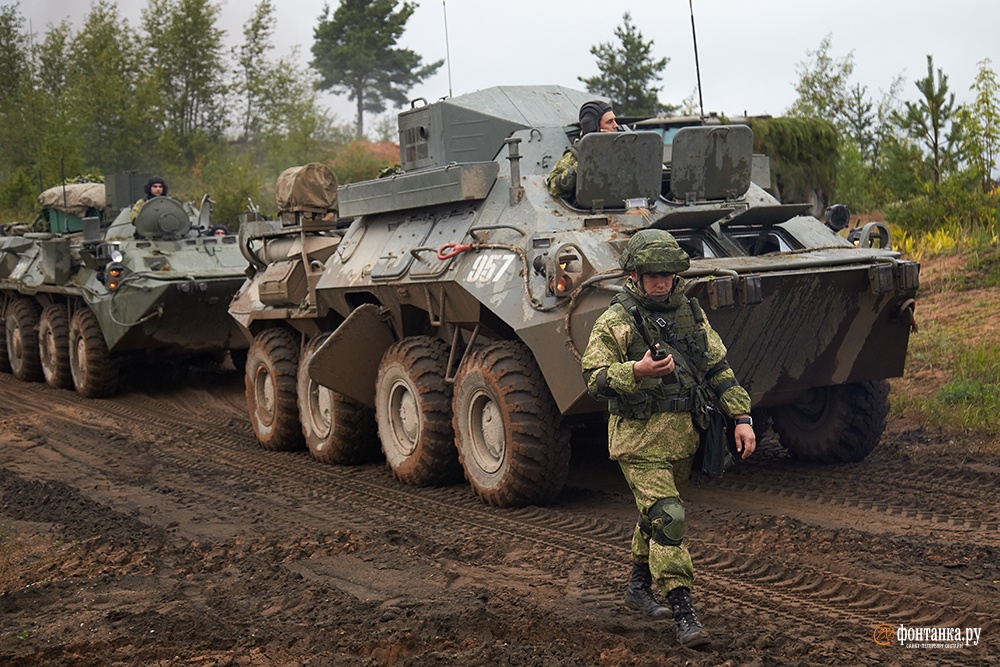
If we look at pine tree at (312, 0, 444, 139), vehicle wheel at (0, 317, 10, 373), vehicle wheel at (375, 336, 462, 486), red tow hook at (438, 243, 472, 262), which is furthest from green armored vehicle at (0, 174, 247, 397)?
pine tree at (312, 0, 444, 139)

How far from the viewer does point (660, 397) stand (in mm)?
4891

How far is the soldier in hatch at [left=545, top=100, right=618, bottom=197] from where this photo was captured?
304 inches

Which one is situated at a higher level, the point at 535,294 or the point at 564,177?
the point at 564,177

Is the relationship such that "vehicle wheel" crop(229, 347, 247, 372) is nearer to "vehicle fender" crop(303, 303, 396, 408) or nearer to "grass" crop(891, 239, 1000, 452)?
"vehicle fender" crop(303, 303, 396, 408)

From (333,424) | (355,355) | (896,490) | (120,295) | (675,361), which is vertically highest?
(120,295)

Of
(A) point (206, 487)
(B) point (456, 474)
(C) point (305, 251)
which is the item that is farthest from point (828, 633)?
(C) point (305, 251)

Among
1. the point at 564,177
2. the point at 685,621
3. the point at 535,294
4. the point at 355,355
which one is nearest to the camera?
the point at 685,621

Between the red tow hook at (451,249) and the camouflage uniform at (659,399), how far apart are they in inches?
107

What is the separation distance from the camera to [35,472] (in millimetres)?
9406

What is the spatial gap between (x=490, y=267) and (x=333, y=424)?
8.02ft

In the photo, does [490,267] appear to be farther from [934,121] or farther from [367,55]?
[367,55]

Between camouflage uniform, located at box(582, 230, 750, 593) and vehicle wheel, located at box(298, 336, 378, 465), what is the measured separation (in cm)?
442

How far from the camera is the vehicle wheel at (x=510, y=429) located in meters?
7.04

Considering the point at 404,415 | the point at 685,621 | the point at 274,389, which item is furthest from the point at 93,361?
the point at 685,621
